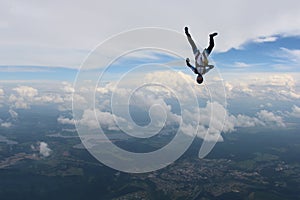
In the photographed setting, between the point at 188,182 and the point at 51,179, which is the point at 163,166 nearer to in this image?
the point at 188,182

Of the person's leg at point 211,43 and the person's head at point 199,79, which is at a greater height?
the person's leg at point 211,43

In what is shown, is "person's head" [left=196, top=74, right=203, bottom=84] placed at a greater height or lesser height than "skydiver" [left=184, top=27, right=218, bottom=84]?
lesser

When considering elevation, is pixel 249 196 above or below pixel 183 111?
below

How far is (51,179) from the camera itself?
5792 inches

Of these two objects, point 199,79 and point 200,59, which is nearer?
point 200,59

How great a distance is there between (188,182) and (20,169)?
330ft

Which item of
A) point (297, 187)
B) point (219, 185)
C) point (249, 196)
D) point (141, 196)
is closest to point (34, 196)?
point (141, 196)

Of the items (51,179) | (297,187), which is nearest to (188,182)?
(297,187)

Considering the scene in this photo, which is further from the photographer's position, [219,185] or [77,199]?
[219,185]

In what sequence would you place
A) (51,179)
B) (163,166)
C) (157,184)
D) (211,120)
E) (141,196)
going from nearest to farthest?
1. (211,120)
2. (141,196)
3. (157,184)
4. (51,179)
5. (163,166)

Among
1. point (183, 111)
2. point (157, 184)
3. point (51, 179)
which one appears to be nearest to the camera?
point (183, 111)

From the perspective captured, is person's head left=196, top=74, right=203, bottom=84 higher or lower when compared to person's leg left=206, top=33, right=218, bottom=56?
lower

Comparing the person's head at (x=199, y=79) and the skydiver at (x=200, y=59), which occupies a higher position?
the skydiver at (x=200, y=59)

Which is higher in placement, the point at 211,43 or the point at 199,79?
the point at 211,43
